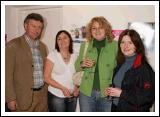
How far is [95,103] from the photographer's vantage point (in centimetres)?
196

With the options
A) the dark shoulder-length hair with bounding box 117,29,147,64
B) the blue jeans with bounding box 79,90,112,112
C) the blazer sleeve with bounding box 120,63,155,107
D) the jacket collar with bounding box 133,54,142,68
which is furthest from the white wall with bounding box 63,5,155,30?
the blue jeans with bounding box 79,90,112,112

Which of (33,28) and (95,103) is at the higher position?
(33,28)

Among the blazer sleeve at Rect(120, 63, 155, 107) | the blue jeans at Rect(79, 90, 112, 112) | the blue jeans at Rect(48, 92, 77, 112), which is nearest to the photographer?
the blazer sleeve at Rect(120, 63, 155, 107)

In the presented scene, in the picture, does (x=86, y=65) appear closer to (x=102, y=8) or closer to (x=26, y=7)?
(x=102, y=8)

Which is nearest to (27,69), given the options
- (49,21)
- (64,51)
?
(64,51)

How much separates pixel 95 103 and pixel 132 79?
377mm

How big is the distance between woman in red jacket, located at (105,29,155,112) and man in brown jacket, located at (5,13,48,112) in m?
0.61

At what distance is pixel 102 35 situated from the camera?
1.95 metres

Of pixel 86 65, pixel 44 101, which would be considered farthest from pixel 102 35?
pixel 44 101

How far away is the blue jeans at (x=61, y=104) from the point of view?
2041mm

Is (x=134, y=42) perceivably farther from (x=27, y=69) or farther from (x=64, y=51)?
(x=27, y=69)

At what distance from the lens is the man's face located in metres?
2.01

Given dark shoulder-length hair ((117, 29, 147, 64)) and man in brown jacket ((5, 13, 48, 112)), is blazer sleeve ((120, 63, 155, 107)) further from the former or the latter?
man in brown jacket ((5, 13, 48, 112))

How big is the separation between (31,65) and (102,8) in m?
0.74
